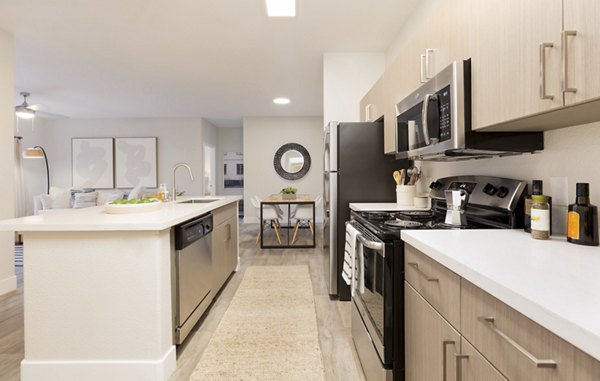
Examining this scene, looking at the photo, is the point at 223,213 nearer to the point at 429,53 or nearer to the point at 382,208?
the point at 382,208

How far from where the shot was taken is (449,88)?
141cm

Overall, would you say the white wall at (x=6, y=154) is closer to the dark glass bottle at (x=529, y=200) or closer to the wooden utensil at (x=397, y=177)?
the wooden utensil at (x=397, y=177)

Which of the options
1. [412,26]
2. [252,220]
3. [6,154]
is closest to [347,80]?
[412,26]

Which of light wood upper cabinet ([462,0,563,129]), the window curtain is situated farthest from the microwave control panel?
the window curtain

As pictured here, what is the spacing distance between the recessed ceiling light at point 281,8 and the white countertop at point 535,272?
7.14 ft

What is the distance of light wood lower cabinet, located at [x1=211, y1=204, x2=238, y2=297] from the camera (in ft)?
9.29

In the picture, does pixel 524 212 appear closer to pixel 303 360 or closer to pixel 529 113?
pixel 529 113

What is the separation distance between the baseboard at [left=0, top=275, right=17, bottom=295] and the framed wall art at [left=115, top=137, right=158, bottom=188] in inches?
174

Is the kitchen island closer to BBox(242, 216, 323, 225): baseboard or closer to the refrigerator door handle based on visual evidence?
the refrigerator door handle

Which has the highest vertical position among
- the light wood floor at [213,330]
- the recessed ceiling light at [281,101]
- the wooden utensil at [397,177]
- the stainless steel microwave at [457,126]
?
the recessed ceiling light at [281,101]

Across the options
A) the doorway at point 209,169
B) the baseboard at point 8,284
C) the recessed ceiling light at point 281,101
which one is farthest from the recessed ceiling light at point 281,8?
the doorway at point 209,169

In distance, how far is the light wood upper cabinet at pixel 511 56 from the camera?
896mm

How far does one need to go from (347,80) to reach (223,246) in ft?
7.38

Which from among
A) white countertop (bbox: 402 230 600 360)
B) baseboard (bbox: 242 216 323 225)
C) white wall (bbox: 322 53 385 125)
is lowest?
baseboard (bbox: 242 216 323 225)
